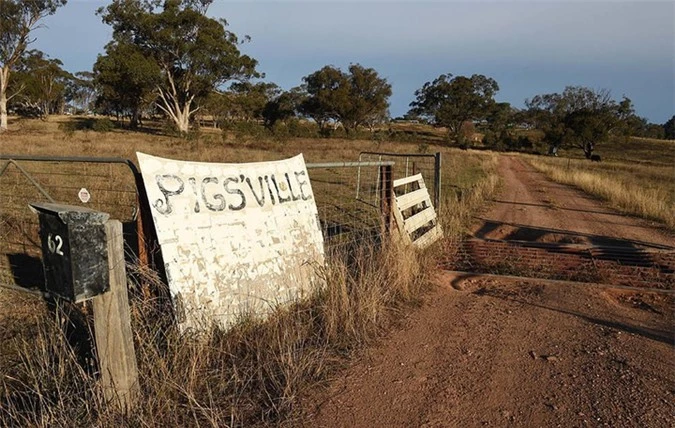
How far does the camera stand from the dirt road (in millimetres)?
2980

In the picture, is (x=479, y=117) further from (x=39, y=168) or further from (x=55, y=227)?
(x=55, y=227)

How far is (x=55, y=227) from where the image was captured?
243 cm

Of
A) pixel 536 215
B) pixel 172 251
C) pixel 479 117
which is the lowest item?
pixel 536 215

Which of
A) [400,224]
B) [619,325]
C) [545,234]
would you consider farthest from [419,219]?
[619,325]

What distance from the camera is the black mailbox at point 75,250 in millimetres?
2354

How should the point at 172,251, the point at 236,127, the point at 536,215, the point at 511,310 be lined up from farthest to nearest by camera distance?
the point at 236,127, the point at 536,215, the point at 511,310, the point at 172,251

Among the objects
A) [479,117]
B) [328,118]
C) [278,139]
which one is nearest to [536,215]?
[278,139]

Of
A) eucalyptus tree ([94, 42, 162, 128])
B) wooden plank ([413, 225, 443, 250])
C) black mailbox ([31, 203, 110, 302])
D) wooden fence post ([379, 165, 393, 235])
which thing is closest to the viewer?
black mailbox ([31, 203, 110, 302])

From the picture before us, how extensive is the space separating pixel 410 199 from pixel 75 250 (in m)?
5.88

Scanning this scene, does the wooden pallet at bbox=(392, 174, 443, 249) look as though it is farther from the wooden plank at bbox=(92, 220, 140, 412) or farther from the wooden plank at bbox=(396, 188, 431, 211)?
the wooden plank at bbox=(92, 220, 140, 412)

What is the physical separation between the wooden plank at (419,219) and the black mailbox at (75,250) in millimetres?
5022

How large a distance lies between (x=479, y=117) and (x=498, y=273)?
7693cm

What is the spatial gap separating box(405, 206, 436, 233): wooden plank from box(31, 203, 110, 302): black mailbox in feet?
16.5

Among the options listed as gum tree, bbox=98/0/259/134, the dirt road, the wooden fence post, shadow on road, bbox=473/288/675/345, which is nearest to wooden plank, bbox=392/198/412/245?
the wooden fence post
